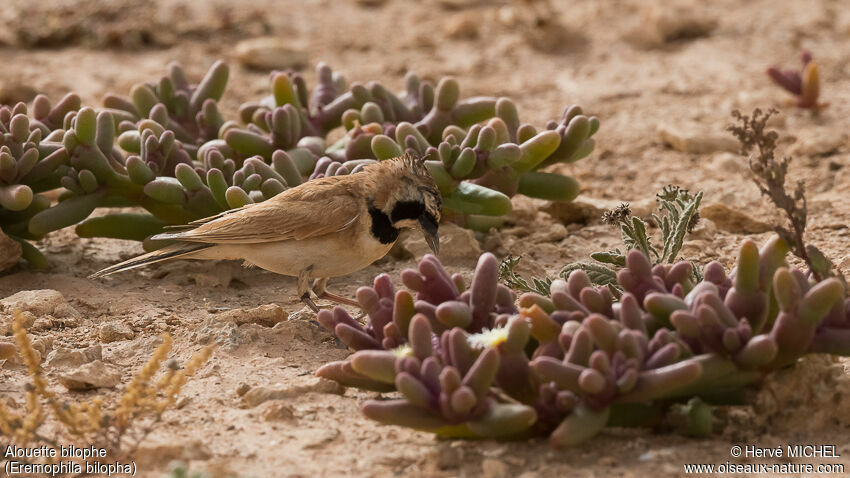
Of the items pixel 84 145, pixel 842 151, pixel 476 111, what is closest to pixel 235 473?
pixel 84 145

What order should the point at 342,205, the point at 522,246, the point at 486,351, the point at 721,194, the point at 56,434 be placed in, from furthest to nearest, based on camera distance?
1. the point at 721,194
2. the point at 522,246
3. the point at 342,205
4. the point at 56,434
5. the point at 486,351

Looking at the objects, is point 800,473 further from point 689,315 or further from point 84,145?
point 84,145

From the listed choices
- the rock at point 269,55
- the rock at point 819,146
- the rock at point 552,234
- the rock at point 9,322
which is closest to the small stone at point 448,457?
the rock at point 9,322

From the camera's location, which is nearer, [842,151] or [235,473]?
[235,473]

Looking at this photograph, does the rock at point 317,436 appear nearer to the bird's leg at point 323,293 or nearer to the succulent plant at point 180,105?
the bird's leg at point 323,293

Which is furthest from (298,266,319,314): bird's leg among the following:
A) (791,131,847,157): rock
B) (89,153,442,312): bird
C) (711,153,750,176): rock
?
(791,131,847,157): rock

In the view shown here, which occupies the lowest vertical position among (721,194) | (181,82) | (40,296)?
(40,296)

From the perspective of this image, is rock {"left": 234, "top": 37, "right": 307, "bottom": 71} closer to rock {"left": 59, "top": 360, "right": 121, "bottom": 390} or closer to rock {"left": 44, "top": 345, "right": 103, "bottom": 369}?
rock {"left": 44, "top": 345, "right": 103, "bottom": 369}

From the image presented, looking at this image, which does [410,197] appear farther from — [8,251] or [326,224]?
[8,251]
